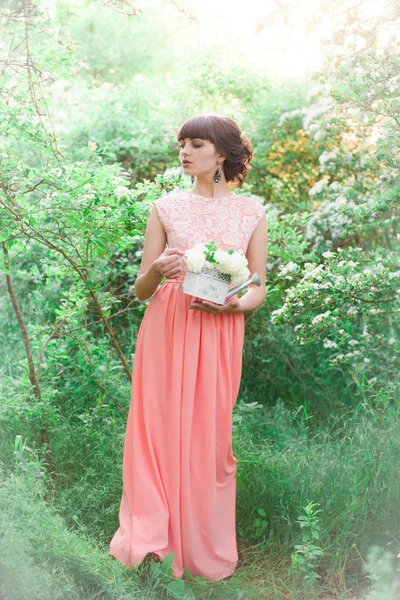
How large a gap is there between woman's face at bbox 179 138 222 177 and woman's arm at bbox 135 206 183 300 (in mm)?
252

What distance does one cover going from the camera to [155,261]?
9.95 feet

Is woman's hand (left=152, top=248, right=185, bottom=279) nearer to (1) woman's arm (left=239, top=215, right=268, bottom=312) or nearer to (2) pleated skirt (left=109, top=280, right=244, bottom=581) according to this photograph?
(2) pleated skirt (left=109, top=280, right=244, bottom=581)

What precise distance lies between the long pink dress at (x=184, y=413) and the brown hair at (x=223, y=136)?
0.19 m

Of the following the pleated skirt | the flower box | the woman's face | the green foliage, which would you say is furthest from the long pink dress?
the green foliage

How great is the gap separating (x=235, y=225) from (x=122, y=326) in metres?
2.73

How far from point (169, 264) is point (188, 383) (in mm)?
562

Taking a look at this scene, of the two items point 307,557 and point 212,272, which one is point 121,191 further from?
point 307,557

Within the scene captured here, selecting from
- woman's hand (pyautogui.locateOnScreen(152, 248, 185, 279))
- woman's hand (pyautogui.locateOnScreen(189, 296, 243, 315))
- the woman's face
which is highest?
the woman's face

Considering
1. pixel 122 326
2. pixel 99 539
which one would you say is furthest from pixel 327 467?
pixel 122 326

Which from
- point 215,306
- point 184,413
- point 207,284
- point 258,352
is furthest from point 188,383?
point 258,352

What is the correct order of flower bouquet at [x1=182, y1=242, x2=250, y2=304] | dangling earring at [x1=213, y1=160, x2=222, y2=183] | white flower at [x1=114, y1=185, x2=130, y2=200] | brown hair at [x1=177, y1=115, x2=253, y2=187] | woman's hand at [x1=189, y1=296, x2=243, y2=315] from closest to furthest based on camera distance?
flower bouquet at [x1=182, y1=242, x2=250, y2=304]
woman's hand at [x1=189, y1=296, x2=243, y2=315]
brown hair at [x1=177, y1=115, x2=253, y2=187]
dangling earring at [x1=213, y1=160, x2=222, y2=183]
white flower at [x1=114, y1=185, x2=130, y2=200]

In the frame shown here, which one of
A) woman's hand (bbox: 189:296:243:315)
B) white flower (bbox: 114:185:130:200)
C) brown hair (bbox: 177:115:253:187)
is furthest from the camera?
white flower (bbox: 114:185:130:200)

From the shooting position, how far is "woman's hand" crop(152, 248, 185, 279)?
118 inches

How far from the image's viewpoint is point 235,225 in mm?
3277
